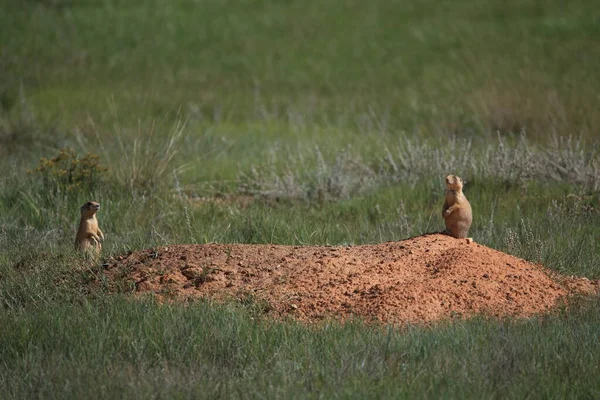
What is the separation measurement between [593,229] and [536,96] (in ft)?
19.1

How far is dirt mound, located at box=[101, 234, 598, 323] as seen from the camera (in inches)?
248

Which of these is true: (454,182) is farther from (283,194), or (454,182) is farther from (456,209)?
(283,194)

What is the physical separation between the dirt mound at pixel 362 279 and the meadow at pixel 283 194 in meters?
0.24

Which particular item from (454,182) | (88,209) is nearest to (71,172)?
(88,209)

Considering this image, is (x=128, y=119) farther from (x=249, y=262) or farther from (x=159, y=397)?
(x=159, y=397)

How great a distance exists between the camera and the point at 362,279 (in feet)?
21.6

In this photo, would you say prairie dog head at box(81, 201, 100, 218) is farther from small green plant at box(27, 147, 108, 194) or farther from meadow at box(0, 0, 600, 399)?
small green plant at box(27, 147, 108, 194)

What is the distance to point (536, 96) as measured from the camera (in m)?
14.0

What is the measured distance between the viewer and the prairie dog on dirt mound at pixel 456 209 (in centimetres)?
694

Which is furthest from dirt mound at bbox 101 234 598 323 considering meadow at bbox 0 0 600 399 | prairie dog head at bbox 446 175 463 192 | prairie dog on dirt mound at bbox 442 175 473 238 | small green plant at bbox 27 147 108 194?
small green plant at bbox 27 147 108 194

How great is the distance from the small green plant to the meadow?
3cm

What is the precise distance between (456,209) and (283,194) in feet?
12.2

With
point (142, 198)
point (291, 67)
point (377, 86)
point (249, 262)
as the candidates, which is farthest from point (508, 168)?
point (291, 67)

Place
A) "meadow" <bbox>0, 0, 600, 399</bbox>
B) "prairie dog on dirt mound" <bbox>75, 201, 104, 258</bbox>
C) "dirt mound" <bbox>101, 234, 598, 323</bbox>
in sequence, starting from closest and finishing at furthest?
"meadow" <bbox>0, 0, 600, 399</bbox> < "dirt mound" <bbox>101, 234, 598, 323</bbox> < "prairie dog on dirt mound" <bbox>75, 201, 104, 258</bbox>
